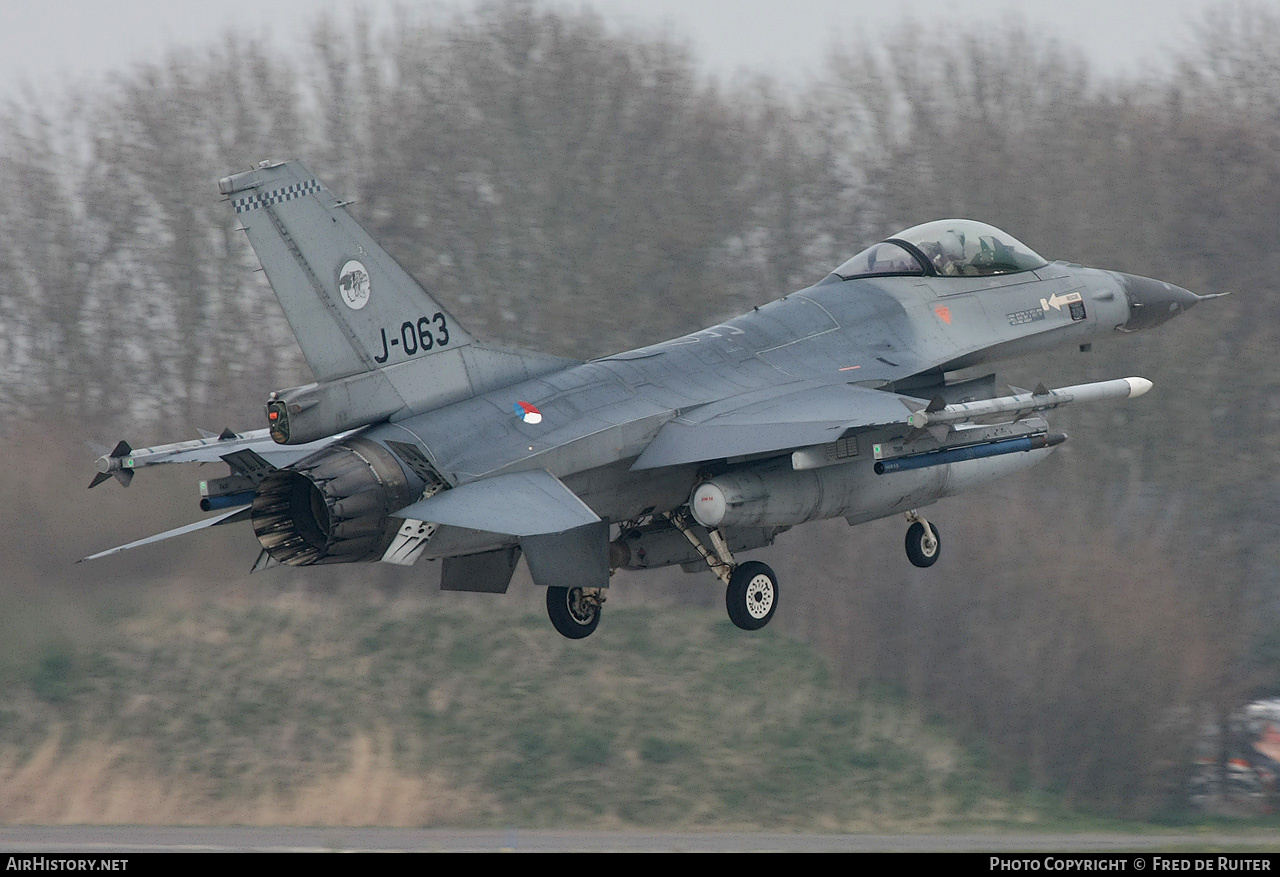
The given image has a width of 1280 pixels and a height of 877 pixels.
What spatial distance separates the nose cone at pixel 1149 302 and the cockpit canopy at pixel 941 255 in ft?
4.84

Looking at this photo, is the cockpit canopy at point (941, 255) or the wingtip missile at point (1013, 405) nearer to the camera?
the wingtip missile at point (1013, 405)

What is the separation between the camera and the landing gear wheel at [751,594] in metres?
15.4

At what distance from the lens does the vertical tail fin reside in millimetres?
13875

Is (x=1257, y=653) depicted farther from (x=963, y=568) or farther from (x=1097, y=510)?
(x=963, y=568)

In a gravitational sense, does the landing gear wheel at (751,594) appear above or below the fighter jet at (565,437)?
below

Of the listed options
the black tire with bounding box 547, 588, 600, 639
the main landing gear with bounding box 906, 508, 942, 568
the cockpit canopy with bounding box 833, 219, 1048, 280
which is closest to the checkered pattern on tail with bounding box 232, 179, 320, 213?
the black tire with bounding box 547, 588, 600, 639

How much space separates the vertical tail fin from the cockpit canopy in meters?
5.30

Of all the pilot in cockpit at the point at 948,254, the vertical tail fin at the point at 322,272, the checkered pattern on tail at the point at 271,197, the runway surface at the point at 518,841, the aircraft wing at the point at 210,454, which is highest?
the pilot in cockpit at the point at 948,254

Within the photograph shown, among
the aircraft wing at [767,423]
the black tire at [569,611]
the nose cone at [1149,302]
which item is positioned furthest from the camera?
the nose cone at [1149,302]

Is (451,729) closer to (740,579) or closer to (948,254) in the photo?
(740,579)

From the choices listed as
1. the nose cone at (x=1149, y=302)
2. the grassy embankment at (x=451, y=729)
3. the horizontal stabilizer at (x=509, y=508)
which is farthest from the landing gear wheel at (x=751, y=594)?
the grassy embankment at (x=451, y=729)

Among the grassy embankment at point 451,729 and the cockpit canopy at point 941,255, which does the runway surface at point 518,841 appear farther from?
the cockpit canopy at point 941,255

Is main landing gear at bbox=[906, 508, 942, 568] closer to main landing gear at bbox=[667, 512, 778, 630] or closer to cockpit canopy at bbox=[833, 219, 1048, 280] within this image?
main landing gear at bbox=[667, 512, 778, 630]
